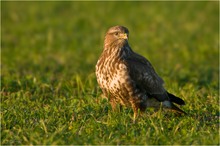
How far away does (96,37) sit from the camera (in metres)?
15.9

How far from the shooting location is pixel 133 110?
27.5 feet

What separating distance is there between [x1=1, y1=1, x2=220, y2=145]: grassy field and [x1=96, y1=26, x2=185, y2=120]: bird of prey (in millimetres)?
223

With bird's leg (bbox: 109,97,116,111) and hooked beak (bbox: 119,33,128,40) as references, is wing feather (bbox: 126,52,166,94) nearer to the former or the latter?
hooked beak (bbox: 119,33,128,40)

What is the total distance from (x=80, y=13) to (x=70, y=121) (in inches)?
Answer: 436

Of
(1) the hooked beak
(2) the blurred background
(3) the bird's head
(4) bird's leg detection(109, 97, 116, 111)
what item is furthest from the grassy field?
(1) the hooked beak

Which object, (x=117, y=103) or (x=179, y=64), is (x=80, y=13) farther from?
(x=117, y=103)

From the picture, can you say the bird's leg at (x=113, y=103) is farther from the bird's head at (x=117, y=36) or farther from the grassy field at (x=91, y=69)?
the bird's head at (x=117, y=36)

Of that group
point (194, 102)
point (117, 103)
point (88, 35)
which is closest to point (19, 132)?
point (117, 103)

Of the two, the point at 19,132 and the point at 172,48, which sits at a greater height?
the point at 172,48

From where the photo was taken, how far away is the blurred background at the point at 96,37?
12000 millimetres

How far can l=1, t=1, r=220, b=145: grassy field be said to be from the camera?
7258mm

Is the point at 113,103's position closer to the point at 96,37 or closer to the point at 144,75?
the point at 144,75

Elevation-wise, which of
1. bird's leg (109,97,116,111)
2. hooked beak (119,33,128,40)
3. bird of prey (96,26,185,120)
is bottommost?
bird's leg (109,97,116,111)

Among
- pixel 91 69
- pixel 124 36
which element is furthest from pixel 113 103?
pixel 91 69
